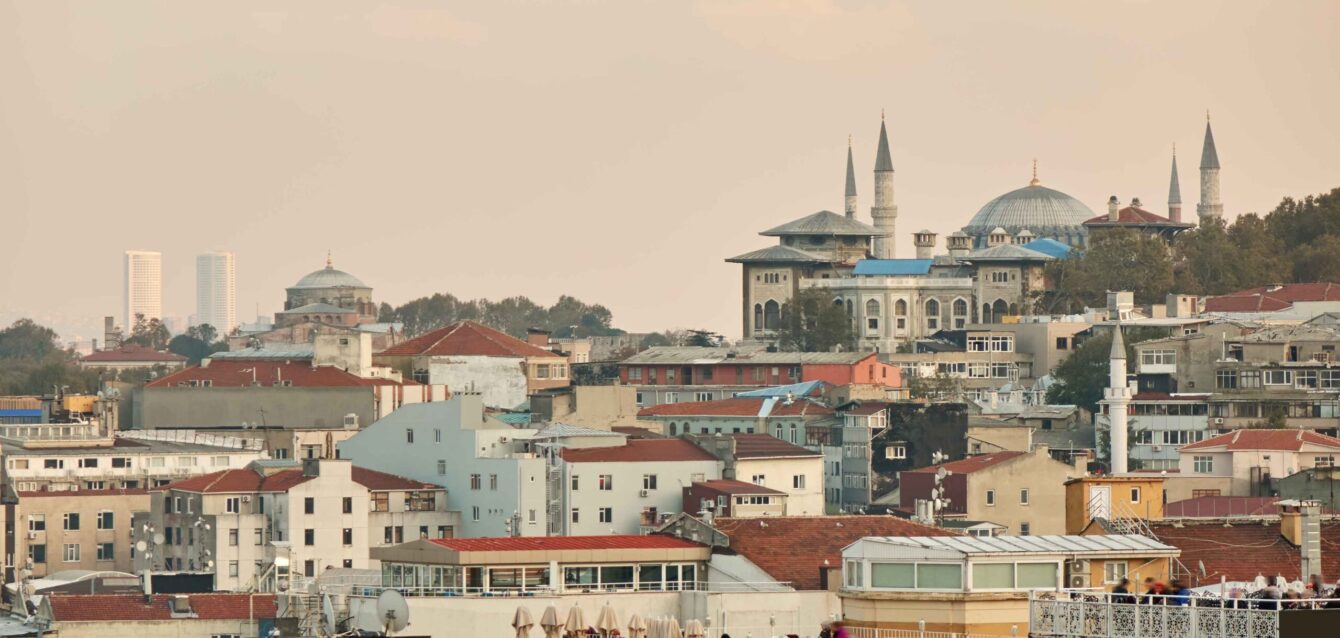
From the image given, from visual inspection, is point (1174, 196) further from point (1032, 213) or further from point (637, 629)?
point (637, 629)

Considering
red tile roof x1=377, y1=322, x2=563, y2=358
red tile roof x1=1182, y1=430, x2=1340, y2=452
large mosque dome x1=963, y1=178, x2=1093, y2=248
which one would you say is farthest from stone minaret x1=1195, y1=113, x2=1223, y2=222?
red tile roof x1=1182, y1=430, x2=1340, y2=452

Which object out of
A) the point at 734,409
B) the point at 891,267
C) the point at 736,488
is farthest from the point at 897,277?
the point at 736,488

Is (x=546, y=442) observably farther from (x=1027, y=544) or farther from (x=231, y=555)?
(x=1027, y=544)

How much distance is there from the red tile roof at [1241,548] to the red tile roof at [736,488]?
89.1 ft

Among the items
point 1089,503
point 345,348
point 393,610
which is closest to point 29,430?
point 345,348

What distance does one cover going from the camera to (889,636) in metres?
30.3

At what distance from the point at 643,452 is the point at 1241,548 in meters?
34.7

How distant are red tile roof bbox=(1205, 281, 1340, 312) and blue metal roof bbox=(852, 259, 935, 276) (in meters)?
17.4

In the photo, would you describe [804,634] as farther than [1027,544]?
Yes

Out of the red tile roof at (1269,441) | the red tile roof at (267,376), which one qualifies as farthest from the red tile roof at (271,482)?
the red tile roof at (267,376)

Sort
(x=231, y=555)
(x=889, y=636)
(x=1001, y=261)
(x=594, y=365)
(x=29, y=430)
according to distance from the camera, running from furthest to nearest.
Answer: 1. (x=1001, y=261)
2. (x=594, y=365)
3. (x=29, y=430)
4. (x=231, y=555)
5. (x=889, y=636)

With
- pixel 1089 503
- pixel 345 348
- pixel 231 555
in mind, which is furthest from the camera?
pixel 345 348

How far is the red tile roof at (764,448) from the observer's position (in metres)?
74.7

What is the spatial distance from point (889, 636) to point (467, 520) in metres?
39.4
